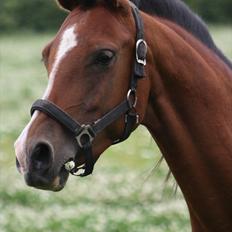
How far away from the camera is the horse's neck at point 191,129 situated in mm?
4391

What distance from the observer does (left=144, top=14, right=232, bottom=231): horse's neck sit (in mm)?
4391

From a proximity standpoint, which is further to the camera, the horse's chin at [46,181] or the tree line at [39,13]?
the tree line at [39,13]

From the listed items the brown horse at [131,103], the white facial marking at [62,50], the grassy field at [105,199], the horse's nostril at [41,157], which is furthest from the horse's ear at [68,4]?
the grassy field at [105,199]

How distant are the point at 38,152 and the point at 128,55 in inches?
30.5

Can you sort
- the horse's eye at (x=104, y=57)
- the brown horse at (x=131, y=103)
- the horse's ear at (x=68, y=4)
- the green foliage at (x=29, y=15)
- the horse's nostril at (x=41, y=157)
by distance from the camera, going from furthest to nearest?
the green foliage at (x=29, y=15), the horse's ear at (x=68, y=4), the horse's eye at (x=104, y=57), the brown horse at (x=131, y=103), the horse's nostril at (x=41, y=157)

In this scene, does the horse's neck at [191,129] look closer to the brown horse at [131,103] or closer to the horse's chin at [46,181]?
the brown horse at [131,103]

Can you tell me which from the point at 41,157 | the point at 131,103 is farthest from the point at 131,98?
the point at 41,157

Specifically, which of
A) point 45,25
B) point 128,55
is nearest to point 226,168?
point 128,55

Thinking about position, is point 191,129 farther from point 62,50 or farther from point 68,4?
point 68,4

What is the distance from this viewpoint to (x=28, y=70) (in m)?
32.1

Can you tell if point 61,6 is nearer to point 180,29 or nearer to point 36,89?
point 180,29

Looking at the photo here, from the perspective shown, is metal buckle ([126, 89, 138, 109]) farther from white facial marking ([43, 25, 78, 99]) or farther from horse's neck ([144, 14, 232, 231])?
white facial marking ([43, 25, 78, 99])

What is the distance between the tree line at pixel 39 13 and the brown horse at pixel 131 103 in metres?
48.8

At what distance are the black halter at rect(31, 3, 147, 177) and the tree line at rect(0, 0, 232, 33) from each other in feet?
161
